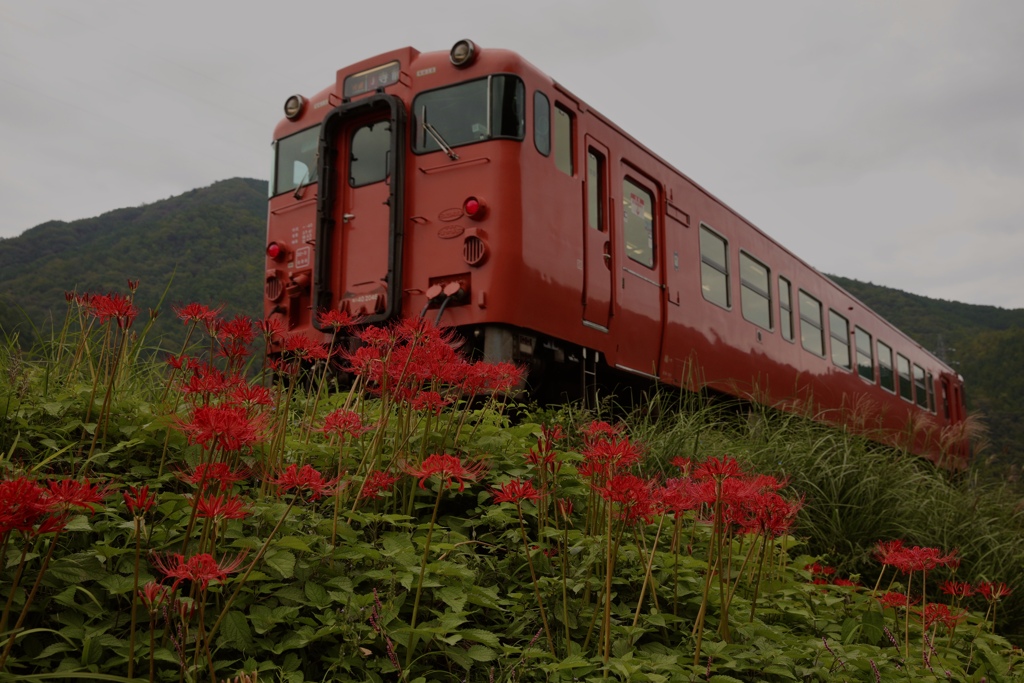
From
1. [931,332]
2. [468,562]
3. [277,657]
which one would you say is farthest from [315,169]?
[931,332]

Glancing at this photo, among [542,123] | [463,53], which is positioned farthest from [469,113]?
[542,123]

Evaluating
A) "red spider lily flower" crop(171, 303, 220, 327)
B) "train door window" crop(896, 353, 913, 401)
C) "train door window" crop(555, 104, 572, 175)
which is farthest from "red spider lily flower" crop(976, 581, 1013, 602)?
"train door window" crop(896, 353, 913, 401)

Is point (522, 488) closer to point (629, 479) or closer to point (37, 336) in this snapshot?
point (629, 479)

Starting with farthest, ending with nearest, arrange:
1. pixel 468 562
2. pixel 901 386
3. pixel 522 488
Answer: pixel 901 386
pixel 468 562
pixel 522 488

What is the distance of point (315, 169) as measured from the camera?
6.92 meters

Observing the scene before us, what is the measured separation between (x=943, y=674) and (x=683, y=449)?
91.1 inches

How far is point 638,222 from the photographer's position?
23.7 feet

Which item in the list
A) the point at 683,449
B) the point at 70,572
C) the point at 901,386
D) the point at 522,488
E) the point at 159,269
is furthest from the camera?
the point at 159,269

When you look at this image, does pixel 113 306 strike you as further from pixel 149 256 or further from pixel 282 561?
pixel 149 256

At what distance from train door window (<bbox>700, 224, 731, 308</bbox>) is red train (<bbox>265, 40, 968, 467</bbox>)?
0.10 ft

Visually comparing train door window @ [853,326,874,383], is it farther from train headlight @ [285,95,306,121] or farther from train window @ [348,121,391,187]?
train headlight @ [285,95,306,121]

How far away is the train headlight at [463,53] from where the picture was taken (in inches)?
236

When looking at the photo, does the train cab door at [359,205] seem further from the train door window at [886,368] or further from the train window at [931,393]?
the train window at [931,393]

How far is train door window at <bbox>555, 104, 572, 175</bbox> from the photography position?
628 centimetres
